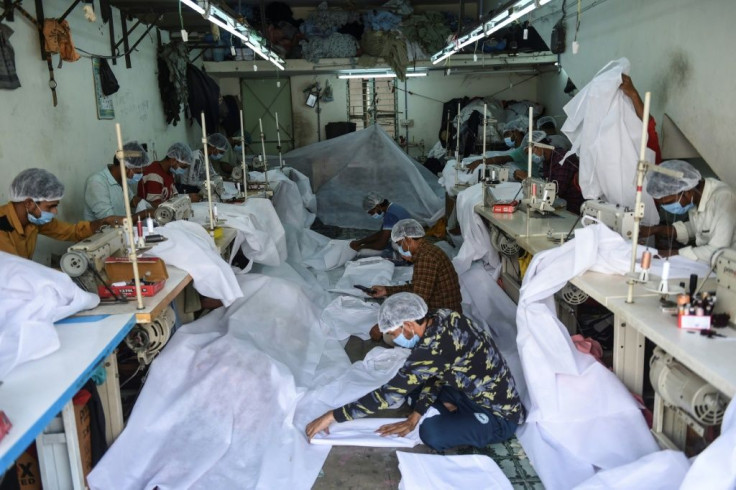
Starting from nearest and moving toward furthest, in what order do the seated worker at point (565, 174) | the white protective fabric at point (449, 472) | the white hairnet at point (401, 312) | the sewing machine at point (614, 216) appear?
the white protective fabric at point (449, 472)
the white hairnet at point (401, 312)
the sewing machine at point (614, 216)
the seated worker at point (565, 174)

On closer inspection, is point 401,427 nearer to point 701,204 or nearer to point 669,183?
point 669,183

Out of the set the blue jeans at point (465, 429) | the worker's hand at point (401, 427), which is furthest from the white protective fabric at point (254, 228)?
the blue jeans at point (465, 429)

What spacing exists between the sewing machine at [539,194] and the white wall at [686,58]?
134cm

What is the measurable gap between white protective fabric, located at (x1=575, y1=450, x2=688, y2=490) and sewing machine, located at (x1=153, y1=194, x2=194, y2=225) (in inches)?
126

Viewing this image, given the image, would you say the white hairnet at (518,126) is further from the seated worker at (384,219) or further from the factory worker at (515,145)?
the seated worker at (384,219)

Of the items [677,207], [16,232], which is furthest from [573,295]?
[16,232]

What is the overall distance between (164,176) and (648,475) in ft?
17.2

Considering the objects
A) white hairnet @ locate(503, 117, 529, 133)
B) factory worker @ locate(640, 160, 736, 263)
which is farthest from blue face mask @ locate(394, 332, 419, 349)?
white hairnet @ locate(503, 117, 529, 133)

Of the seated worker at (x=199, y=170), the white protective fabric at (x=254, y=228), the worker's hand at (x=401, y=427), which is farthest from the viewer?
the seated worker at (x=199, y=170)

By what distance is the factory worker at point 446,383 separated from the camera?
307 centimetres

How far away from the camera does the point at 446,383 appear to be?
11.4ft

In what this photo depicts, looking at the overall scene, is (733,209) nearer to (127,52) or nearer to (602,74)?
(602,74)

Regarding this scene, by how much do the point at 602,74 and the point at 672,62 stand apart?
51.2 inches

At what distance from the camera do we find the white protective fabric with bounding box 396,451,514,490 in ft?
9.53
